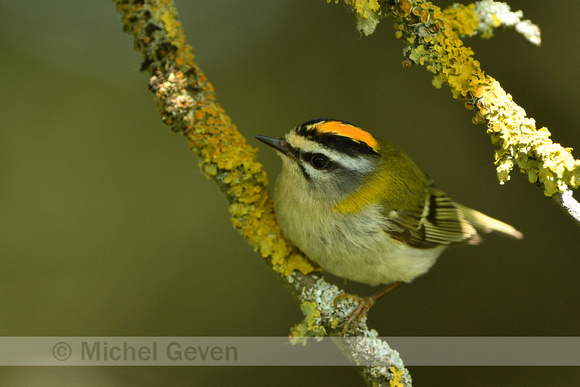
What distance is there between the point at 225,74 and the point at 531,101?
1.47 m

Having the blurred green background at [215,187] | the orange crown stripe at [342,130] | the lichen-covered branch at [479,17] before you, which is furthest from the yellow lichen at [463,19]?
the blurred green background at [215,187]

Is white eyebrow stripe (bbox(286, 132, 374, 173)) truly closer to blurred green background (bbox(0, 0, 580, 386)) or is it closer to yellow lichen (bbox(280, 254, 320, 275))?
yellow lichen (bbox(280, 254, 320, 275))

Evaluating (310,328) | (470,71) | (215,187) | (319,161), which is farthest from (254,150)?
(215,187)

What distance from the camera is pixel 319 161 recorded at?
1.54 metres

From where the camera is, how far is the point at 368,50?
245 centimetres

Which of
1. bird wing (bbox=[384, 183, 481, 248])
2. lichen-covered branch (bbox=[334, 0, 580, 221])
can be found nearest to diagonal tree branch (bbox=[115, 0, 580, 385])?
lichen-covered branch (bbox=[334, 0, 580, 221])

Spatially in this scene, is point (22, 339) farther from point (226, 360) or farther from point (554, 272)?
point (554, 272)

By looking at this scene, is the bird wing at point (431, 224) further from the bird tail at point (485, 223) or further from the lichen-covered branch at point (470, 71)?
the lichen-covered branch at point (470, 71)

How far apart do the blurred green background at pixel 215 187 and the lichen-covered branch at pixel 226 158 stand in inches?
39.7

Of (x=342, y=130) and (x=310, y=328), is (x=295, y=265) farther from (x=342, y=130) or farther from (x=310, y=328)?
(x=342, y=130)

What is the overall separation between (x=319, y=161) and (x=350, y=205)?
6.3 inches

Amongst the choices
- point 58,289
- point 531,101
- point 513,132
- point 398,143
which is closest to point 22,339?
point 58,289

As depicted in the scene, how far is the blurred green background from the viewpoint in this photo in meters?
2.19

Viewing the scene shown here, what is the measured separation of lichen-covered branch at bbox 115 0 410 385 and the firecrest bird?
70 millimetres
